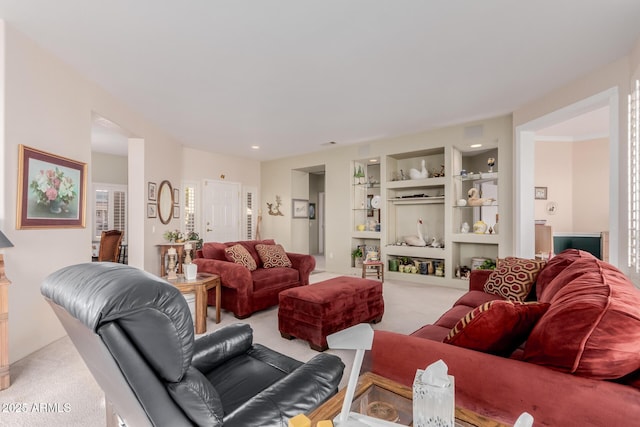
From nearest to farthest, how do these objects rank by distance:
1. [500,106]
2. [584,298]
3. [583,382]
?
[583,382] → [584,298] → [500,106]

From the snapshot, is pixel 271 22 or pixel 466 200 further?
pixel 466 200

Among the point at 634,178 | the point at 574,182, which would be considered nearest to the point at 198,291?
the point at 634,178

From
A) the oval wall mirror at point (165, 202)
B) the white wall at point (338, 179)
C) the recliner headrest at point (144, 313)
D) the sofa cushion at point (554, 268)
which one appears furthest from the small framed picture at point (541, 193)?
the oval wall mirror at point (165, 202)

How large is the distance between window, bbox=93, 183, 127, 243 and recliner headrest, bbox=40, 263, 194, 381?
685 centimetres

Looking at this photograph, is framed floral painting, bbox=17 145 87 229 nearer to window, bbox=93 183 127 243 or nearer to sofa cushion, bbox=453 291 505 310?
sofa cushion, bbox=453 291 505 310

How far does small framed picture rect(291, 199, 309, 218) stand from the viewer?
739 cm

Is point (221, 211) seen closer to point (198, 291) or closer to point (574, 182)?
point (198, 291)

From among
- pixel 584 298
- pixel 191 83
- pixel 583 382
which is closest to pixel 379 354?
pixel 583 382

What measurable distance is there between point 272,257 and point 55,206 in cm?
239

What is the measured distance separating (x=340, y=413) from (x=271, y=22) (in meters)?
2.45

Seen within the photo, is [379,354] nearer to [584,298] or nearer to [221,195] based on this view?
[584,298]

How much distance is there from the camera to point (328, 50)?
2.62 metres

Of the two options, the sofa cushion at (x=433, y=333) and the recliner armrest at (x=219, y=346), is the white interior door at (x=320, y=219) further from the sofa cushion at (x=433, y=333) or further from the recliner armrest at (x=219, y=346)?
the recliner armrest at (x=219, y=346)

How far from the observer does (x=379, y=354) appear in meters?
1.26
